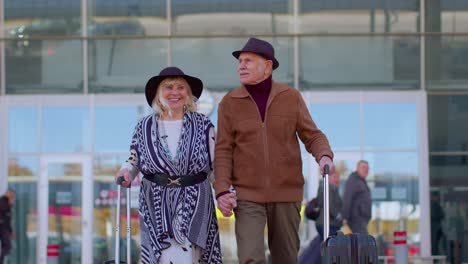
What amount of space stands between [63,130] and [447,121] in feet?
20.9

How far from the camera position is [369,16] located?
19688 mm

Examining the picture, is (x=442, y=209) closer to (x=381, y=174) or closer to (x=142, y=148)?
(x=381, y=174)

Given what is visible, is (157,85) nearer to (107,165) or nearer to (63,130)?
(107,165)

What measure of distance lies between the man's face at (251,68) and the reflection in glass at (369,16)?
1163cm

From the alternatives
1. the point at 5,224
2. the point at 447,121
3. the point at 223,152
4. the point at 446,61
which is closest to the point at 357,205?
the point at 447,121

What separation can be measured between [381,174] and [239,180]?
11589 millimetres

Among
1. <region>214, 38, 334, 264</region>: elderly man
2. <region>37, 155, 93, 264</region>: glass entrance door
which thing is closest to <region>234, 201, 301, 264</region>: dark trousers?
<region>214, 38, 334, 264</region>: elderly man

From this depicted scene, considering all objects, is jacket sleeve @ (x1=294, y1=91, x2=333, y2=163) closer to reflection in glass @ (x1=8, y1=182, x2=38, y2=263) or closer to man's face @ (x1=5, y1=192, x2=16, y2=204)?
man's face @ (x1=5, y1=192, x2=16, y2=204)

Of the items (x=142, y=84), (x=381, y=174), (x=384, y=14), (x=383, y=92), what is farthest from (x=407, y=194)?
(x=142, y=84)

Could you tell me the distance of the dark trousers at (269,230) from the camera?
7840 millimetres

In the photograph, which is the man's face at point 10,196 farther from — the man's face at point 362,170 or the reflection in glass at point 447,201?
the reflection in glass at point 447,201

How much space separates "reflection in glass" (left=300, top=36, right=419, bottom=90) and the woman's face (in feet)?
37.9

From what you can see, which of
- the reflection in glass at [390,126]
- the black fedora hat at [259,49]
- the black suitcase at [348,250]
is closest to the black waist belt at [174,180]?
the black fedora hat at [259,49]

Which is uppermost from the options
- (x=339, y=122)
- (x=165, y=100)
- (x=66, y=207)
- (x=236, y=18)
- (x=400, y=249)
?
(x=236, y=18)
